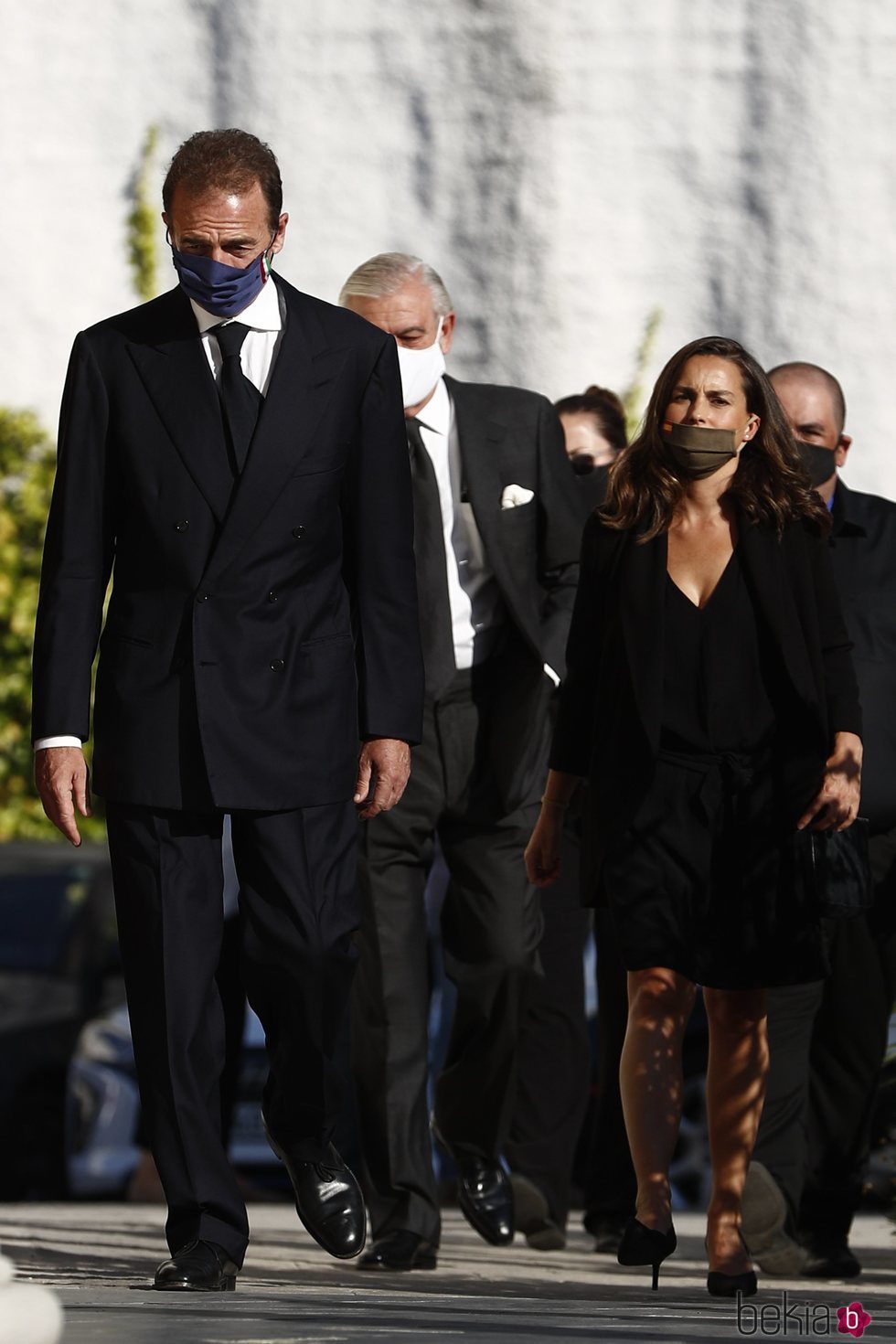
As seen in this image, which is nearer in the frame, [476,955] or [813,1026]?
[476,955]

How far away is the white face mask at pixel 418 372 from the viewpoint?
5.72 metres

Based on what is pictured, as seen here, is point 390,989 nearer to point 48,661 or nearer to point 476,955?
point 476,955

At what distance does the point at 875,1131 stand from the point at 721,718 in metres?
3.44

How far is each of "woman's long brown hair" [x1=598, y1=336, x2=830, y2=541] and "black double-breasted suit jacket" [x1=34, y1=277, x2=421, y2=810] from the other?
1.97ft

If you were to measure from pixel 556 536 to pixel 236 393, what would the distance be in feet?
4.67

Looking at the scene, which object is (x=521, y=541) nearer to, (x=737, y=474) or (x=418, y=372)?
(x=418, y=372)

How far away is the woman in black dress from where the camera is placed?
4.96 m

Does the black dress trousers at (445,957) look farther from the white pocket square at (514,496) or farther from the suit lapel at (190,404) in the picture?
the suit lapel at (190,404)

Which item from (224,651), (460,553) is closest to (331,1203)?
(224,651)

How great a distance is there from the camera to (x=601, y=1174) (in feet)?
21.5

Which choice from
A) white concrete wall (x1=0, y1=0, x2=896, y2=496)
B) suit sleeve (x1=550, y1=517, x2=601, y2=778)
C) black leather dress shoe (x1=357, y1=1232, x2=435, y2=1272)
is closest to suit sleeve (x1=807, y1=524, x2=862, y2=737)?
suit sleeve (x1=550, y1=517, x2=601, y2=778)

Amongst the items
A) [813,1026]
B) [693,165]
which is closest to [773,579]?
[813,1026]

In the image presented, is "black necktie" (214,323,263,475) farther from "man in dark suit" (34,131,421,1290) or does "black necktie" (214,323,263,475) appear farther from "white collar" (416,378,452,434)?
"white collar" (416,378,452,434)

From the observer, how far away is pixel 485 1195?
5914mm
